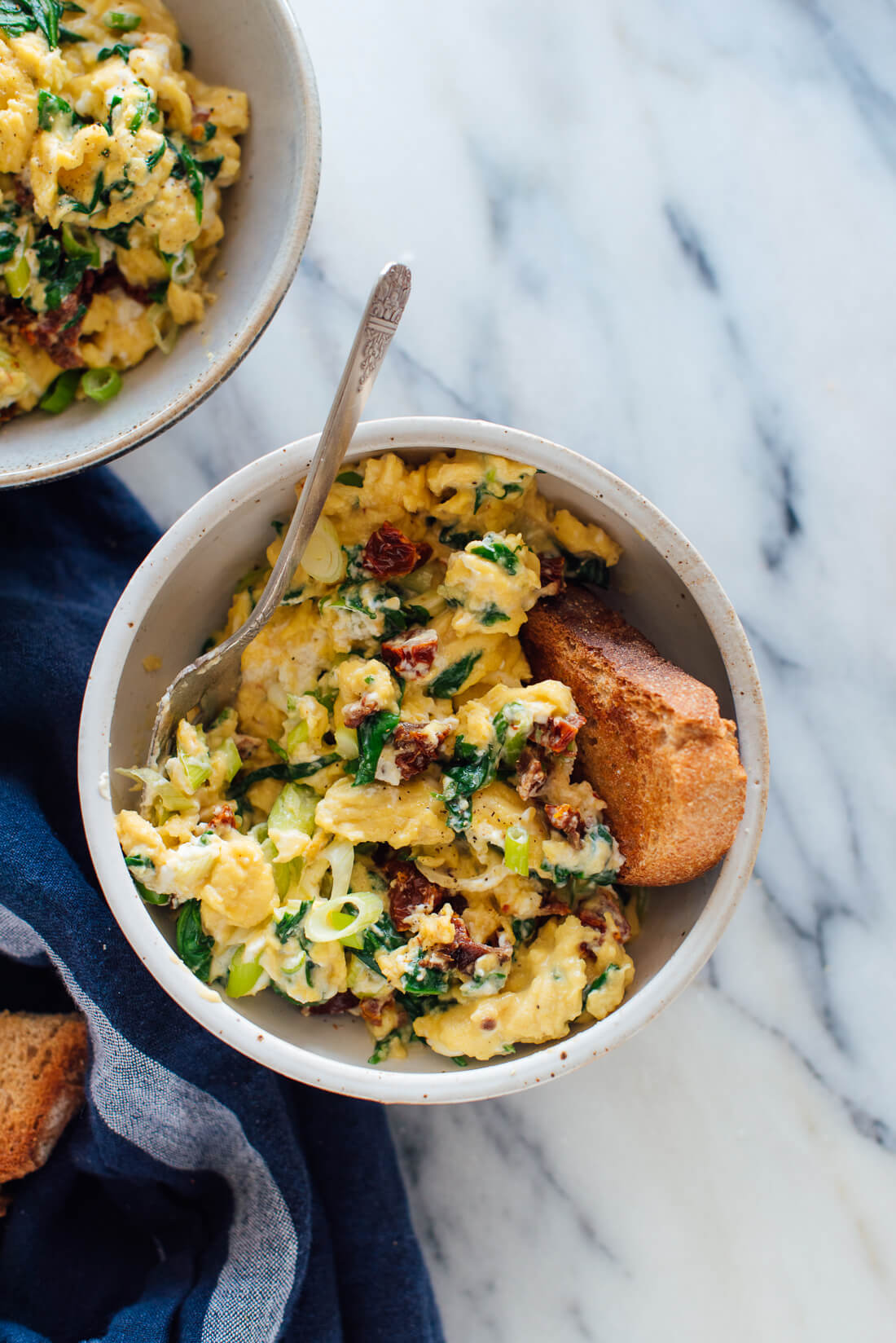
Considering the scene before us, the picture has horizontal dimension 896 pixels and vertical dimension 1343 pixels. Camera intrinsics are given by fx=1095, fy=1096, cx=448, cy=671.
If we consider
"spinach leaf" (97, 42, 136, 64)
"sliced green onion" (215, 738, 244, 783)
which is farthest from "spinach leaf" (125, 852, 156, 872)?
"spinach leaf" (97, 42, 136, 64)

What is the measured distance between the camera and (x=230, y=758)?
196 centimetres

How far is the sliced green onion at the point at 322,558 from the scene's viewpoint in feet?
6.34

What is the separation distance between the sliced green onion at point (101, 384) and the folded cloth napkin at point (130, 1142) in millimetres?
329

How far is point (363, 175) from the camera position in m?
2.34

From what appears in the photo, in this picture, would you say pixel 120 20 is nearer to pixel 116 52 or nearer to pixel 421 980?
pixel 116 52

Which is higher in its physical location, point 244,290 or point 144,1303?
point 244,290

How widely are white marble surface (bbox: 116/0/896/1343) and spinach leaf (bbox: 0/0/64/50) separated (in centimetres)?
59

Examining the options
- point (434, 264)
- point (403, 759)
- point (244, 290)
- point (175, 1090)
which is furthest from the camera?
point (434, 264)

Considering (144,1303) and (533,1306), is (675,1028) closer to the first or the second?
(533,1306)

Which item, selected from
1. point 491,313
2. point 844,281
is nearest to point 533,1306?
point 491,313

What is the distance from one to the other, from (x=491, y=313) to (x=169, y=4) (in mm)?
852

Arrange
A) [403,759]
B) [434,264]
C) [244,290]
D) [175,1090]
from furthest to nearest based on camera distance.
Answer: [434,264] → [175,1090] → [244,290] → [403,759]

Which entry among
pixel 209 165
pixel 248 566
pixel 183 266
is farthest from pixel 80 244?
pixel 248 566

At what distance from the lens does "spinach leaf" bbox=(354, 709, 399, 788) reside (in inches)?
72.9
